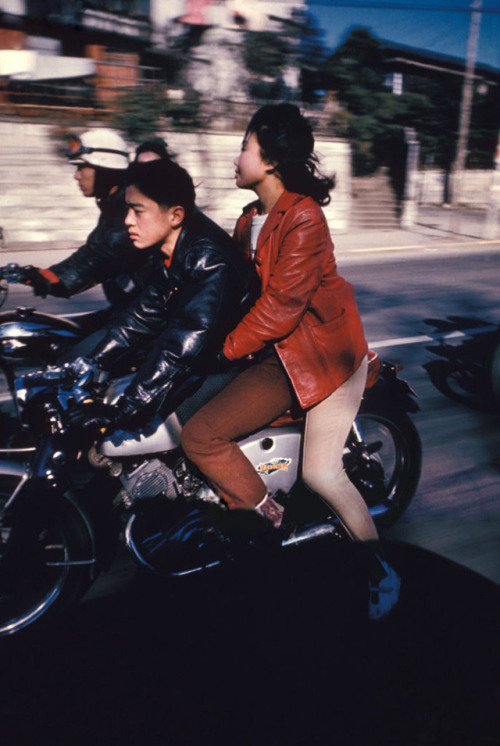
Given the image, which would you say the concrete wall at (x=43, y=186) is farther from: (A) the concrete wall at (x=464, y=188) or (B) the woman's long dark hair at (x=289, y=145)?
(A) the concrete wall at (x=464, y=188)

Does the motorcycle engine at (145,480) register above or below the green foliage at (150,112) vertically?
below

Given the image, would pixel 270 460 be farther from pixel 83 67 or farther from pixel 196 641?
pixel 83 67

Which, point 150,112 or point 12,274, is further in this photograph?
point 150,112

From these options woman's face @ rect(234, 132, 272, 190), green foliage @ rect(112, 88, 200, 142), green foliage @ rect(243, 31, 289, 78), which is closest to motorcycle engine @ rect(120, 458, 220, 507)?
woman's face @ rect(234, 132, 272, 190)

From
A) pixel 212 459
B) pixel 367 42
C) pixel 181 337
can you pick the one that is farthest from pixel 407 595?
pixel 367 42

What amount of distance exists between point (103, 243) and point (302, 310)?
1.72 meters

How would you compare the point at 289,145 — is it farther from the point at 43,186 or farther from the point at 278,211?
the point at 43,186

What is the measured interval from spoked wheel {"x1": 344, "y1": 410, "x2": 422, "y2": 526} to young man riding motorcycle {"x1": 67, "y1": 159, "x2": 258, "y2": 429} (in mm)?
921

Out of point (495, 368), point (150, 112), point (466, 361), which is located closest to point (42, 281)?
point (495, 368)

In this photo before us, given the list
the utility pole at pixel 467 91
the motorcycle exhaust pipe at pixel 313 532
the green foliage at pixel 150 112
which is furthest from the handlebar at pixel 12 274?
the utility pole at pixel 467 91

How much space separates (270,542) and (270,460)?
36 centimetres

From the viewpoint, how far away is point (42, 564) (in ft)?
7.91

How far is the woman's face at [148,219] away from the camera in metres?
2.29

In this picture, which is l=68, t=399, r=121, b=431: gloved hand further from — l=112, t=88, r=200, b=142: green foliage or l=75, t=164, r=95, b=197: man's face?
l=112, t=88, r=200, b=142: green foliage
